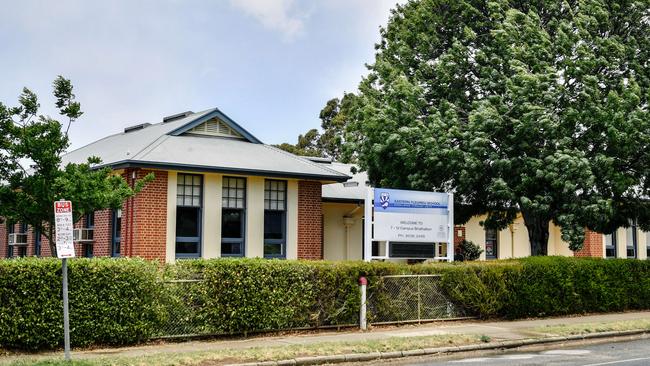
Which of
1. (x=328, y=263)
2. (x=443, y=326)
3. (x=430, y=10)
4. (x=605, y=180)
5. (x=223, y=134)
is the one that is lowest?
(x=443, y=326)

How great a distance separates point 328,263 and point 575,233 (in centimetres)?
804

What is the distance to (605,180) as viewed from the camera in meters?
20.5

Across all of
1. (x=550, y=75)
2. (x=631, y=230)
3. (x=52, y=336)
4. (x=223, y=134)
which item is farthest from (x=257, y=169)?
(x=631, y=230)

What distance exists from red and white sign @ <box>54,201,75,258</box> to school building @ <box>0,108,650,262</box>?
9240 millimetres

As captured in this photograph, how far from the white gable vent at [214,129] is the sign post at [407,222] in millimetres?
7754

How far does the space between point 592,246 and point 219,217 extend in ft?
63.6

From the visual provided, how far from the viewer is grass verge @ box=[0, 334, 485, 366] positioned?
1169 cm

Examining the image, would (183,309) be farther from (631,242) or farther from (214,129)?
(631,242)

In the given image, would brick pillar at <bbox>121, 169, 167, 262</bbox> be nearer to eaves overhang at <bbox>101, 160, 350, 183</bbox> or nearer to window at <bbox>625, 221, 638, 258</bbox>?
eaves overhang at <bbox>101, 160, 350, 183</bbox>

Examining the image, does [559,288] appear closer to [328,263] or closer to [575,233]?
[575,233]

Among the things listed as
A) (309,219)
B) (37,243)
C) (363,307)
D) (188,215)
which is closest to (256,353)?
(363,307)

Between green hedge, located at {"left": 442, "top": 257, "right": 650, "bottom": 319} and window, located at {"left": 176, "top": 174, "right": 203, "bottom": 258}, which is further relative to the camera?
window, located at {"left": 176, "top": 174, "right": 203, "bottom": 258}

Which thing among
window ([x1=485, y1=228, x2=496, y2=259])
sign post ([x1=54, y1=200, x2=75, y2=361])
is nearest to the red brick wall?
sign post ([x1=54, y1=200, x2=75, y2=361])

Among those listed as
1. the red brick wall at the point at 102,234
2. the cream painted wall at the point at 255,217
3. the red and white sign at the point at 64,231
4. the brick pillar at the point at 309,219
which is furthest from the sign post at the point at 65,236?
the brick pillar at the point at 309,219
